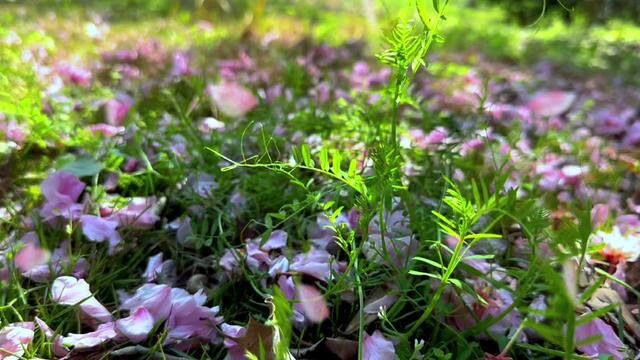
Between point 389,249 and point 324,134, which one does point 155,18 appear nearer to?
point 324,134

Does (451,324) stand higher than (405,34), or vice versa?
(405,34)

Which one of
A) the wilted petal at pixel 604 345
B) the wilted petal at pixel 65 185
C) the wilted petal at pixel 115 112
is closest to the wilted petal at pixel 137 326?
the wilted petal at pixel 65 185

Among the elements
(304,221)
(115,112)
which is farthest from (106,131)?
(304,221)

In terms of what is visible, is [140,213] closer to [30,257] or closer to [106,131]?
[30,257]

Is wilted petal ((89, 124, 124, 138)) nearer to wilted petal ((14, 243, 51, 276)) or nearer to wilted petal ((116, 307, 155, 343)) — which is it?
wilted petal ((14, 243, 51, 276))

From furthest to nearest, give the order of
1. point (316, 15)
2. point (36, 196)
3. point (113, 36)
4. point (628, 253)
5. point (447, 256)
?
point (316, 15) < point (113, 36) < point (36, 196) < point (628, 253) < point (447, 256)

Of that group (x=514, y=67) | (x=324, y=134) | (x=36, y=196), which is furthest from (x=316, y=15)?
(x=36, y=196)

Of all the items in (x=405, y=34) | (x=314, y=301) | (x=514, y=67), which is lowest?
(x=514, y=67)

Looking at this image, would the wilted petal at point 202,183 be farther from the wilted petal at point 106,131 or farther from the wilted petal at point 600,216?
the wilted petal at point 600,216
